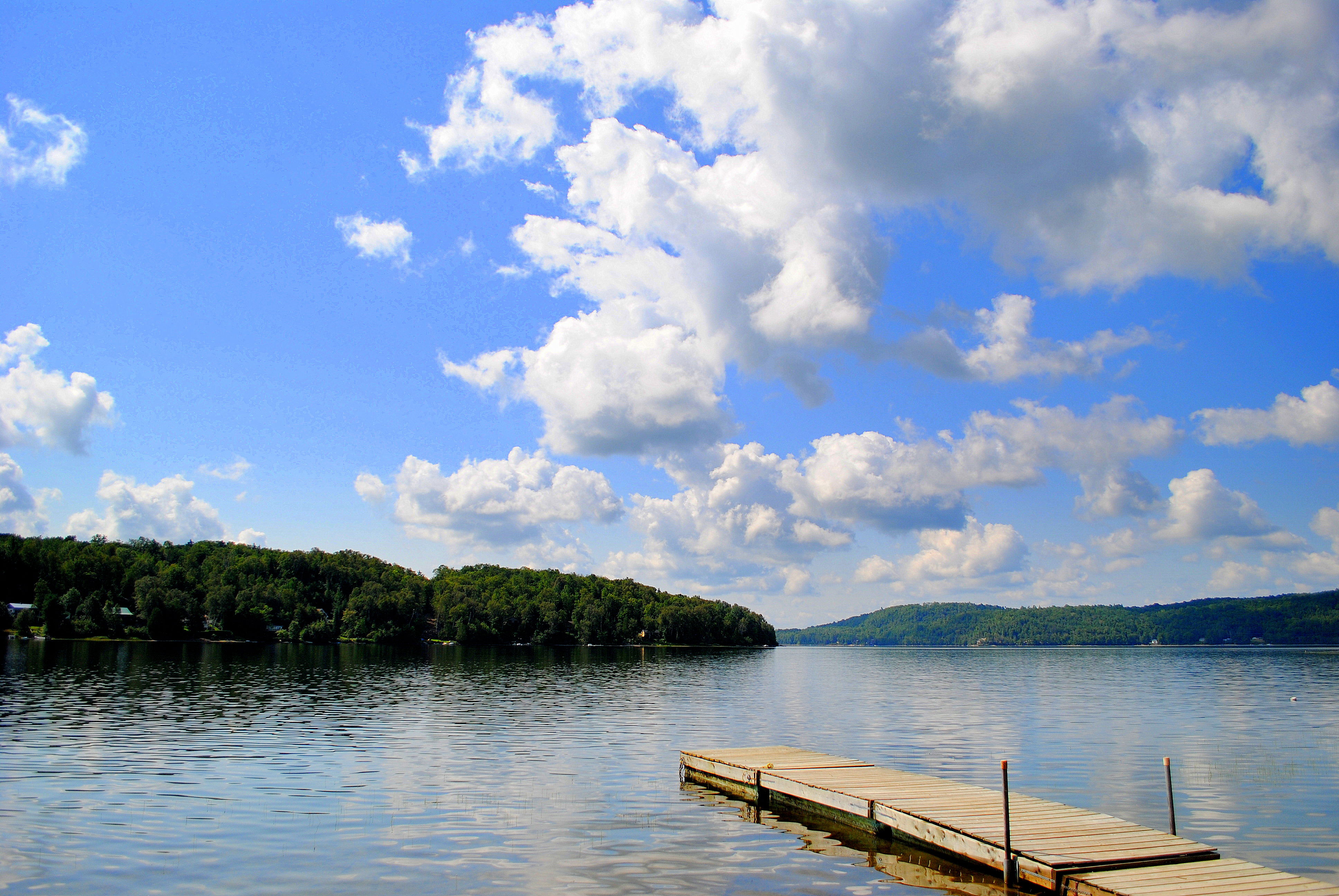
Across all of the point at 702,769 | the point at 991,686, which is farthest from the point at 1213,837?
the point at 991,686

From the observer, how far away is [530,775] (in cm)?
3020

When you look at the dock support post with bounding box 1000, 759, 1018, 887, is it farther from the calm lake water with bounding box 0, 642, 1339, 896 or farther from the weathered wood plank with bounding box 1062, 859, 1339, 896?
the calm lake water with bounding box 0, 642, 1339, 896

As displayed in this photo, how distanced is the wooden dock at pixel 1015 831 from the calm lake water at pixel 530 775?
1.09 metres

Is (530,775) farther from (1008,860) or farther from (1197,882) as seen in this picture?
(1197,882)

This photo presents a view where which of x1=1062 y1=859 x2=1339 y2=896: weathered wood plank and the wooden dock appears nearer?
x1=1062 y1=859 x2=1339 y2=896: weathered wood plank

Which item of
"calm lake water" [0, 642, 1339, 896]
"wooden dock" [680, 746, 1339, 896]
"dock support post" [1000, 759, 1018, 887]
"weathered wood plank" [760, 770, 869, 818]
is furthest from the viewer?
"weathered wood plank" [760, 770, 869, 818]

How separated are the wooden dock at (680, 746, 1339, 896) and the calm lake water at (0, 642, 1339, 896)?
109cm

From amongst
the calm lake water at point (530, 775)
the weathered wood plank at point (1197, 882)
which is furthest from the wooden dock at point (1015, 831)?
the calm lake water at point (530, 775)

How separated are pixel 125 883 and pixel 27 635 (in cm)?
18058

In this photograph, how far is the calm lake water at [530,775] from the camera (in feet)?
61.5

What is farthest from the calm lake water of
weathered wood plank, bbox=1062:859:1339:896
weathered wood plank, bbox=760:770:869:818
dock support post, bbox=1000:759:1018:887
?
weathered wood plank, bbox=1062:859:1339:896

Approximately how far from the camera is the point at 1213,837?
22438 mm

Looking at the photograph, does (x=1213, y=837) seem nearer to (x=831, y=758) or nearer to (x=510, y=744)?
(x=831, y=758)

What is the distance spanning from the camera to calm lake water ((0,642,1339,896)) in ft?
61.5
